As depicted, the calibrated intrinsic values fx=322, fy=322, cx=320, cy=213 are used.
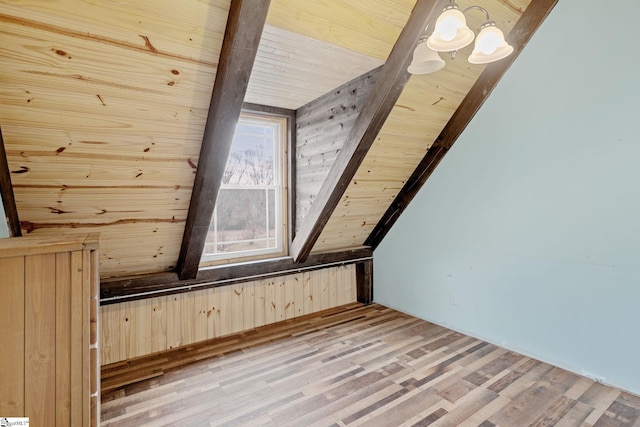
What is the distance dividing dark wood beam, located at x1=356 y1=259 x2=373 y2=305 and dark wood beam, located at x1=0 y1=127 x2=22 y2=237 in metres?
3.08

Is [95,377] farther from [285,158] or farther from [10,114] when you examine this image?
[285,158]

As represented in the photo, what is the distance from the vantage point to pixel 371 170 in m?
2.78

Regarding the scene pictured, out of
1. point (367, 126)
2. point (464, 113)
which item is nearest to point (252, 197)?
point (367, 126)

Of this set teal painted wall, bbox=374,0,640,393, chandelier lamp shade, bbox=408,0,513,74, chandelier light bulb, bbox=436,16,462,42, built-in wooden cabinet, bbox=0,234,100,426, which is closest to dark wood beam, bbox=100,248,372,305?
built-in wooden cabinet, bbox=0,234,100,426

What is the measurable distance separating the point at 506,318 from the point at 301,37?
2.62 meters

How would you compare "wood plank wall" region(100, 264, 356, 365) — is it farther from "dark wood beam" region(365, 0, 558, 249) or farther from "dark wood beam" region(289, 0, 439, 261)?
"dark wood beam" region(365, 0, 558, 249)

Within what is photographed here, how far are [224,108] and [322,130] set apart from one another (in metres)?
1.27

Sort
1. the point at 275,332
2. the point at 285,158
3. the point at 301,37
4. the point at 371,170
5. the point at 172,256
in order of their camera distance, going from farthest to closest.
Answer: the point at 285,158, the point at 275,332, the point at 371,170, the point at 172,256, the point at 301,37

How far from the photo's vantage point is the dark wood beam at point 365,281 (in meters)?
3.86

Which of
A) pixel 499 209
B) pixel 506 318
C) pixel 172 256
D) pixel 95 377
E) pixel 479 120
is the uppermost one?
pixel 479 120

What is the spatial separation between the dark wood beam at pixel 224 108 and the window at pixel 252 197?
2.08 ft

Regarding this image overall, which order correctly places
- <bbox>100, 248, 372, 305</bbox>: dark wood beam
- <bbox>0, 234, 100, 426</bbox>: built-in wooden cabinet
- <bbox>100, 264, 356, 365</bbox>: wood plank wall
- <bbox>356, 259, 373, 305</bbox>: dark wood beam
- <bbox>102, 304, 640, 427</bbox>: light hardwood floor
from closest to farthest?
1. <bbox>0, 234, 100, 426</bbox>: built-in wooden cabinet
2. <bbox>102, 304, 640, 427</bbox>: light hardwood floor
3. <bbox>100, 248, 372, 305</bbox>: dark wood beam
4. <bbox>100, 264, 356, 365</bbox>: wood plank wall
5. <bbox>356, 259, 373, 305</bbox>: dark wood beam

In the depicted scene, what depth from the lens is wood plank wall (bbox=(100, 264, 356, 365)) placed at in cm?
256

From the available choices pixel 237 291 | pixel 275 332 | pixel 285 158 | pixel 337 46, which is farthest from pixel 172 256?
pixel 337 46
